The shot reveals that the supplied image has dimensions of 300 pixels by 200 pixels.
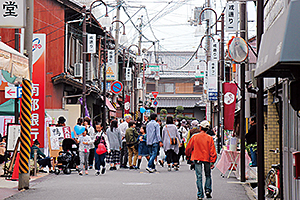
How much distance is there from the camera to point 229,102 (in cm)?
1900

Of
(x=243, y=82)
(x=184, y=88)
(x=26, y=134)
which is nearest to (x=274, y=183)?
(x=243, y=82)

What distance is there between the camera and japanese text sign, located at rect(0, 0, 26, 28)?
10.9 m

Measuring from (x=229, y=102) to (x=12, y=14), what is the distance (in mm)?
10694

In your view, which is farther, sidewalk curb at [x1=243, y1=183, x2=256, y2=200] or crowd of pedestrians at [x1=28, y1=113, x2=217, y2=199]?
crowd of pedestrians at [x1=28, y1=113, x2=217, y2=199]

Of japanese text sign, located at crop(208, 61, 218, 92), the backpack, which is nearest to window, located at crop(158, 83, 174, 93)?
japanese text sign, located at crop(208, 61, 218, 92)

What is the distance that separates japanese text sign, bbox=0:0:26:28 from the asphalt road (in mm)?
4162

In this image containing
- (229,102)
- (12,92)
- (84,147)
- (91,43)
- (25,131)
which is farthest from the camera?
(91,43)

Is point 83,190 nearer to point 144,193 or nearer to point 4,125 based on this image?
point 144,193

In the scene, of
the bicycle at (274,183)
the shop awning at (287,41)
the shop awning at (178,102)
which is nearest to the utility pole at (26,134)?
the bicycle at (274,183)

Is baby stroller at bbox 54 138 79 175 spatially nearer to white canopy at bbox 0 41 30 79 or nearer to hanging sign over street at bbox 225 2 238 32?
white canopy at bbox 0 41 30 79

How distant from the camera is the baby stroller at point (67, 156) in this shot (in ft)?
53.3

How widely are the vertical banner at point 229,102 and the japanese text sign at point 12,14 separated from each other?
10333mm

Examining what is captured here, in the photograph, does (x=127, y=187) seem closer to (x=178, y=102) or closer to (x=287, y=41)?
(x=287, y=41)

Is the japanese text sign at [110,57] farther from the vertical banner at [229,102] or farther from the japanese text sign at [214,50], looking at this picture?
the vertical banner at [229,102]
